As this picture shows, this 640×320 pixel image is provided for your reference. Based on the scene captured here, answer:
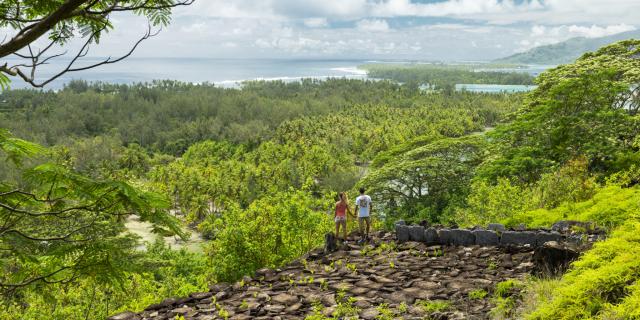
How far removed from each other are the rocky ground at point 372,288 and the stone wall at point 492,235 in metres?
0.23

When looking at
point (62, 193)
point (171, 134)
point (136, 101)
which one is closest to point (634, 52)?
point (62, 193)

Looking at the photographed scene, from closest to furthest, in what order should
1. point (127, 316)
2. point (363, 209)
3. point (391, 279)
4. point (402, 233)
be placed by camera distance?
point (127, 316) < point (391, 279) < point (402, 233) < point (363, 209)

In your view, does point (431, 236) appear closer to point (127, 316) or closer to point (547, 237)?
point (547, 237)

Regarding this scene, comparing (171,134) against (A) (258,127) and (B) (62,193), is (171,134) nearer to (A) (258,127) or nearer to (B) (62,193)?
(A) (258,127)

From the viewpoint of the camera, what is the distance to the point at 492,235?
10359mm

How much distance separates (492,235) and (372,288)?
3.35 metres

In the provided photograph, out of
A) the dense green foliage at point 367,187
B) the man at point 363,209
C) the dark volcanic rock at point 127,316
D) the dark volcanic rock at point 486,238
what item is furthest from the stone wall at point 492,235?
the dark volcanic rock at point 127,316

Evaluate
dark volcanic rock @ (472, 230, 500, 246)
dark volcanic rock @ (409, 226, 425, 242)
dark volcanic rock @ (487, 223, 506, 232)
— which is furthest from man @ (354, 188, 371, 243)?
dark volcanic rock @ (487, 223, 506, 232)

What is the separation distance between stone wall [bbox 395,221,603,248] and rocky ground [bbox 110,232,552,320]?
231mm

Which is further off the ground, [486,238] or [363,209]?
[363,209]

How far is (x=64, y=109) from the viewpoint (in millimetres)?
118062

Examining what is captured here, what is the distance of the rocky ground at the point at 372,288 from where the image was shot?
7.26m

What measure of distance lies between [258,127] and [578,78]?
256ft

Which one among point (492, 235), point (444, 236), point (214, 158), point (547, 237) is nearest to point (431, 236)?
point (444, 236)
